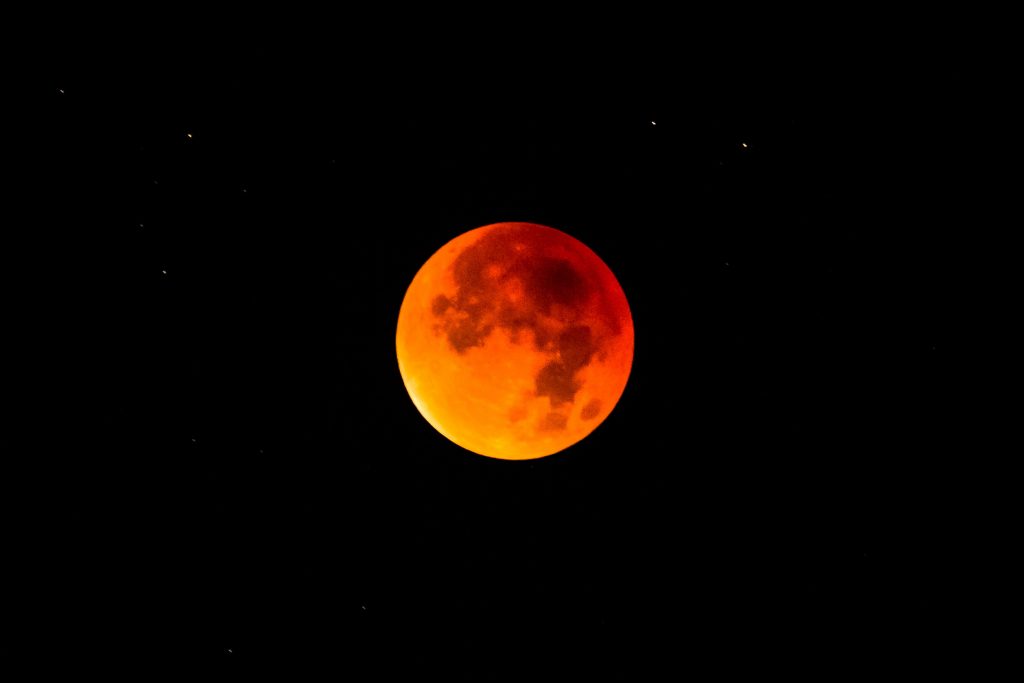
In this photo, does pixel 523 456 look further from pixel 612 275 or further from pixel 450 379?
pixel 612 275

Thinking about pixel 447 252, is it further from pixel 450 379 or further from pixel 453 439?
pixel 453 439

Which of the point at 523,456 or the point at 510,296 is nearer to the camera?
the point at 510,296

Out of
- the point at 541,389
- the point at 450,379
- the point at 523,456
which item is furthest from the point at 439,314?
the point at 523,456

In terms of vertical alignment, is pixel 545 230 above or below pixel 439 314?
above

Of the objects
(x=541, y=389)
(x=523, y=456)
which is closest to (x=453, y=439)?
(x=523, y=456)

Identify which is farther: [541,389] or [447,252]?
[447,252]

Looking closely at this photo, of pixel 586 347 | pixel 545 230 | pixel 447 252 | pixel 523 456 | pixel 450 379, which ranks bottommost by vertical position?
pixel 523 456
